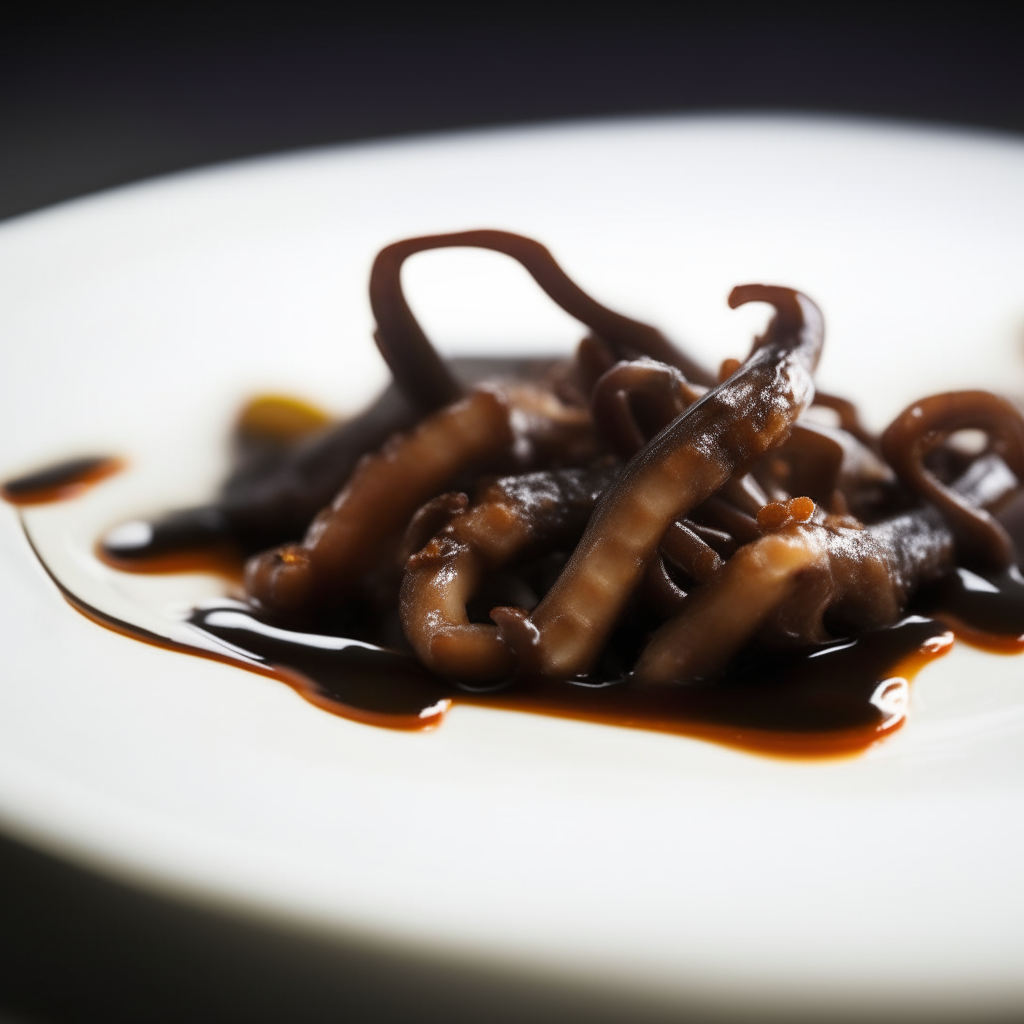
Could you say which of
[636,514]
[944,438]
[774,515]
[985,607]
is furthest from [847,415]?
[636,514]

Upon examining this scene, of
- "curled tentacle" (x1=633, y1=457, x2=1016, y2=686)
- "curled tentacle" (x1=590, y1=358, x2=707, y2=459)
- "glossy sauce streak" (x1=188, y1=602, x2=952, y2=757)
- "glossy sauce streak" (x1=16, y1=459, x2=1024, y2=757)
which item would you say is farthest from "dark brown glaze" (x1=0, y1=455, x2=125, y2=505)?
"curled tentacle" (x1=633, y1=457, x2=1016, y2=686)

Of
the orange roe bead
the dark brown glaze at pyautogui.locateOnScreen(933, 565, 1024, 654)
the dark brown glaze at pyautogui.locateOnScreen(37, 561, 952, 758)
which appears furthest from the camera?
the dark brown glaze at pyautogui.locateOnScreen(933, 565, 1024, 654)

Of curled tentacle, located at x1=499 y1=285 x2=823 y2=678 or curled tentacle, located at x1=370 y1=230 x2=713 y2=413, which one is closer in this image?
curled tentacle, located at x1=499 y1=285 x2=823 y2=678

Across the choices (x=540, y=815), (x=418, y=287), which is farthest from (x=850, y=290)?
(x=540, y=815)

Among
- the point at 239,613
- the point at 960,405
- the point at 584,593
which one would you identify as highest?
the point at 960,405

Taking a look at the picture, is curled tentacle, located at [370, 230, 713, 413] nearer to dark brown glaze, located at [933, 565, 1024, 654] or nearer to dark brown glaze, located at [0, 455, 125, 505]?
dark brown glaze, located at [933, 565, 1024, 654]

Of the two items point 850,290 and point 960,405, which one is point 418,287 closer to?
point 850,290

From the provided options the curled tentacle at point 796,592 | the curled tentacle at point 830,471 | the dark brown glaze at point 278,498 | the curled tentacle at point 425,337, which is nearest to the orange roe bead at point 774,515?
the curled tentacle at point 796,592
